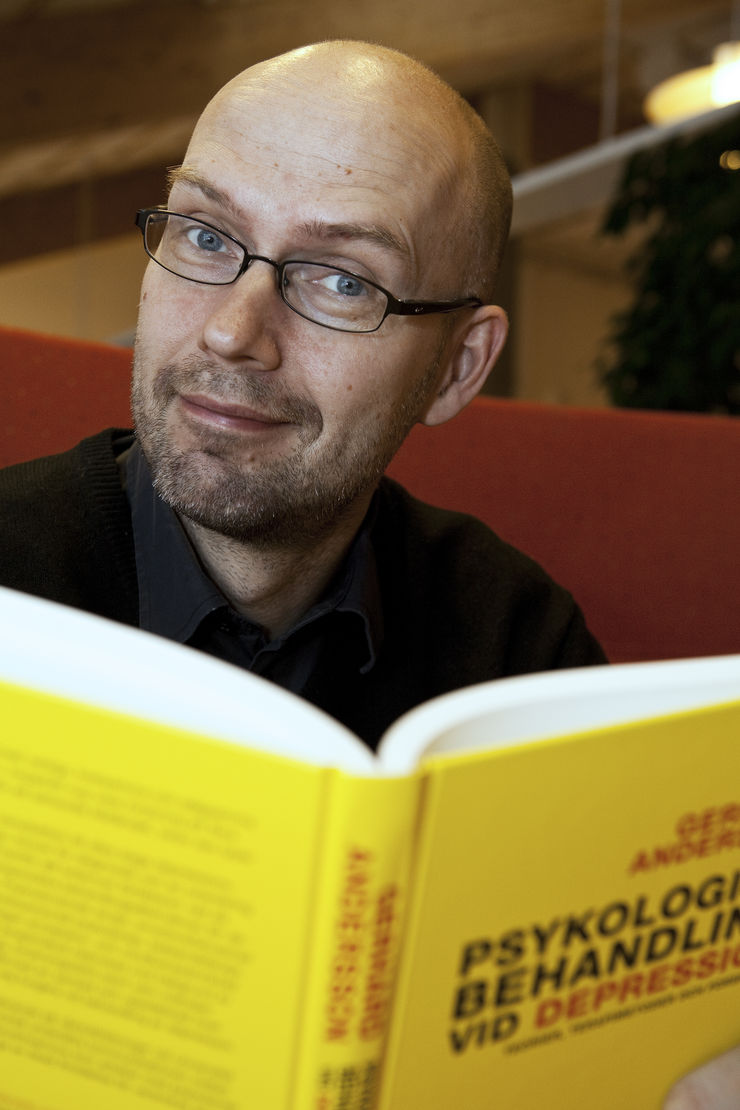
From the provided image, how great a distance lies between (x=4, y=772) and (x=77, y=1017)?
0.42ft

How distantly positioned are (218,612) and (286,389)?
22cm

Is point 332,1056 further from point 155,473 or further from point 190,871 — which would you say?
point 155,473

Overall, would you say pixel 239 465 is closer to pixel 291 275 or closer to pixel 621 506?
pixel 291 275

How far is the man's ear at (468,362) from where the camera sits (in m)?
1.32

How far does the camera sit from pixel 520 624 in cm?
132

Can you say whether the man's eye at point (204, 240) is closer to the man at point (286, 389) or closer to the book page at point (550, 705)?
the man at point (286, 389)

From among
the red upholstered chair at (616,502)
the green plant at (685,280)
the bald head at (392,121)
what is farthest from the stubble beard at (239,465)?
the green plant at (685,280)

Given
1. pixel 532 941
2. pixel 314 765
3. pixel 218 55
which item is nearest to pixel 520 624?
pixel 532 941

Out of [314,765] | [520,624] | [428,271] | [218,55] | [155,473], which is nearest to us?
[314,765]

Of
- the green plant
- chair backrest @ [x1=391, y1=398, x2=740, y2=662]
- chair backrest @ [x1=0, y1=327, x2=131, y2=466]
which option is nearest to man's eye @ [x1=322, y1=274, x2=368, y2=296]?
chair backrest @ [x1=0, y1=327, x2=131, y2=466]

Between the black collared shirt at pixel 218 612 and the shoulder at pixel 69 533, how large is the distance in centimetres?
2

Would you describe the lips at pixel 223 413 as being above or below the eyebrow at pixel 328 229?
below

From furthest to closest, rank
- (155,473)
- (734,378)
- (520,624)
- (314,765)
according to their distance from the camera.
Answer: (734,378)
(520,624)
(155,473)
(314,765)

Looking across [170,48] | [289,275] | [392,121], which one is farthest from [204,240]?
[170,48]
